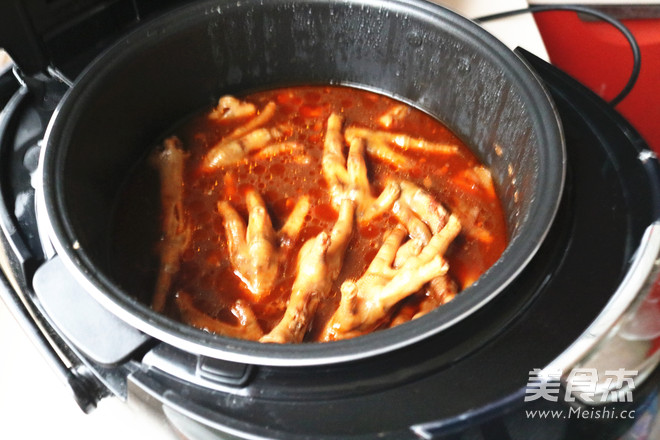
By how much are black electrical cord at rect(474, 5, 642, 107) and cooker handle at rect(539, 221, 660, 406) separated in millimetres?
455

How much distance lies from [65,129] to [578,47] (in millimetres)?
1203

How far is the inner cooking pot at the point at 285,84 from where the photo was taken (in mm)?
674

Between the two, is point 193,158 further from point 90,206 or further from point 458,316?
point 458,316

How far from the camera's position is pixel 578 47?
1490 mm

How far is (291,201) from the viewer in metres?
1.03

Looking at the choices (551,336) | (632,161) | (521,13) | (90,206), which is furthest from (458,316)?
(521,13)

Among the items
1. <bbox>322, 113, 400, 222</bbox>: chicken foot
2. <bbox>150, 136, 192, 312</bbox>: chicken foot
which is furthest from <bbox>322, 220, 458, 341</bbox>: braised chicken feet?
<bbox>150, 136, 192, 312</bbox>: chicken foot

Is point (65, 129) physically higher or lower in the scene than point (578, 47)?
lower

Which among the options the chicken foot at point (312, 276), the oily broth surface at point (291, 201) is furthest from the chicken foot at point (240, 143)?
the chicken foot at point (312, 276)

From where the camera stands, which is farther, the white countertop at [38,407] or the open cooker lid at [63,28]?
the white countertop at [38,407]

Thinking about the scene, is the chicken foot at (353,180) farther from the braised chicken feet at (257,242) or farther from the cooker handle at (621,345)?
the cooker handle at (621,345)

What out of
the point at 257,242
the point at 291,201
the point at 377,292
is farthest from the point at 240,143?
the point at 377,292

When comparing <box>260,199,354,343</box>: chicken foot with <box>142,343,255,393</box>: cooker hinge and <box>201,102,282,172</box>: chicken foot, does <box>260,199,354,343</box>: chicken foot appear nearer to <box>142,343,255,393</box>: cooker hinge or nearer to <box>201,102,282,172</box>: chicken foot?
<box>142,343,255,393</box>: cooker hinge

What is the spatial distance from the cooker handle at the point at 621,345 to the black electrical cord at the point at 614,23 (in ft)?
1.49
